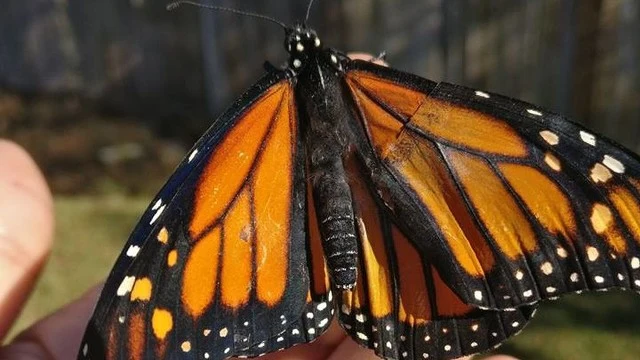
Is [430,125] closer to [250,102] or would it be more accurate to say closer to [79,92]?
[250,102]

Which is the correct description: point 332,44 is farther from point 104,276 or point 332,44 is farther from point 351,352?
point 351,352

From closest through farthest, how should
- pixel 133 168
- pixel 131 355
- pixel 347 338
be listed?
pixel 131 355 < pixel 347 338 < pixel 133 168

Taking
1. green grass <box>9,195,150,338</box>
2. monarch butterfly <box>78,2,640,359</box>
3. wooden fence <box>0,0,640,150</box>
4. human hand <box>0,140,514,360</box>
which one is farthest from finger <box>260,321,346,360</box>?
wooden fence <box>0,0,640,150</box>

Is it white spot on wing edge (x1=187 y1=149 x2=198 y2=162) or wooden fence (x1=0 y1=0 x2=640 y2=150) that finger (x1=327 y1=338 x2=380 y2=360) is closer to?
white spot on wing edge (x1=187 y1=149 x2=198 y2=162)

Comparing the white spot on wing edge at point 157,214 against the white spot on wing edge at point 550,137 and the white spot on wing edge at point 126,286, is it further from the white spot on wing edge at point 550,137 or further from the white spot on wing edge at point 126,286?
the white spot on wing edge at point 550,137

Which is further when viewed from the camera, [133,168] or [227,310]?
[133,168]

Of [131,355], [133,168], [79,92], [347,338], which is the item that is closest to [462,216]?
[347,338]

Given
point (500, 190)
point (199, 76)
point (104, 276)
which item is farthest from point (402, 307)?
point (199, 76)
